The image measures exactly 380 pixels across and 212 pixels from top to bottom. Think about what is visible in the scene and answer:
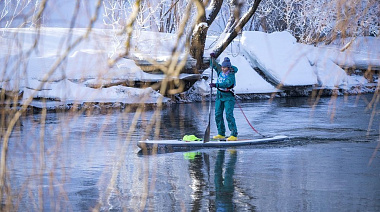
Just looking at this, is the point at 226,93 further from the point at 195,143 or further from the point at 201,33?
the point at 201,33

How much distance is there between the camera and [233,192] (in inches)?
323

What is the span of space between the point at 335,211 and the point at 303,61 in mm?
18722

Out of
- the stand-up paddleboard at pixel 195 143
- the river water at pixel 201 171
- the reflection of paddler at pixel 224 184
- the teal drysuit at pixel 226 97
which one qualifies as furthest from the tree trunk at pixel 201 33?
the reflection of paddler at pixel 224 184

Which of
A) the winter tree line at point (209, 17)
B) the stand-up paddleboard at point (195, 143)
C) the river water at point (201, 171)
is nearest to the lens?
the winter tree line at point (209, 17)

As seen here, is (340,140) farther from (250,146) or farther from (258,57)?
(258,57)

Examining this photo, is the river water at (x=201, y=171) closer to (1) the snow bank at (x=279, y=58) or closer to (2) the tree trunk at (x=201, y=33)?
(2) the tree trunk at (x=201, y=33)

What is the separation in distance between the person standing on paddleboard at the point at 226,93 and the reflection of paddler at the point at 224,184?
118 cm

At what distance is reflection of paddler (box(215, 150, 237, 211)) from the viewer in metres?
7.54

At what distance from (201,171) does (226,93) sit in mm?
3110

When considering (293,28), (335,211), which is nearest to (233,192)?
(335,211)

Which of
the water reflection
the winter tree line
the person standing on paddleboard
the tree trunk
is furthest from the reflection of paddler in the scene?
the tree trunk

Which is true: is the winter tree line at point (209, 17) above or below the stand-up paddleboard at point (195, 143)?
above

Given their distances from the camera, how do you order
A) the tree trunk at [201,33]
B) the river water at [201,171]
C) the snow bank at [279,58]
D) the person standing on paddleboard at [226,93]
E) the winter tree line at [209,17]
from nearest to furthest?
the winter tree line at [209,17]
the river water at [201,171]
the person standing on paddleboard at [226,93]
the tree trunk at [201,33]
the snow bank at [279,58]

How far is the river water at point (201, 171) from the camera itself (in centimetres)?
748
